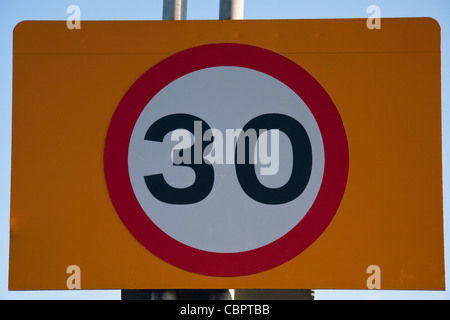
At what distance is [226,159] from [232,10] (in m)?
0.52

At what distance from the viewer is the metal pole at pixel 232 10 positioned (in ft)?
9.09

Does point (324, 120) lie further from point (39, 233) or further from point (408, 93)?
point (39, 233)

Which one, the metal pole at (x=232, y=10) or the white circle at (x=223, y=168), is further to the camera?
the metal pole at (x=232, y=10)

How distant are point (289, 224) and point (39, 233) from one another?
788 mm

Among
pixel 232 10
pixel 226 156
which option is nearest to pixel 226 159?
pixel 226 156

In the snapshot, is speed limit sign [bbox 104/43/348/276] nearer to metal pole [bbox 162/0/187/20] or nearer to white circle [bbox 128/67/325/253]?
white circle [bbox 128/67/325/253]

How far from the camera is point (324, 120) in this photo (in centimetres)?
264

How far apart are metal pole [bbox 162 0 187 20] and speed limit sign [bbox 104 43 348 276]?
0.20 meters

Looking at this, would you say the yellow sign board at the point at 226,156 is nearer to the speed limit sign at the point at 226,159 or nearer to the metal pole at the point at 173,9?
the speed limit sign at the point at 226,159

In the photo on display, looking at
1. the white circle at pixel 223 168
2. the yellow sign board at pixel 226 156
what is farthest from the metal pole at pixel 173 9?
the white circle at pixel 223 168

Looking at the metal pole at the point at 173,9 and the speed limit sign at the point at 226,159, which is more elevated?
the metal pole at the point at 173,9

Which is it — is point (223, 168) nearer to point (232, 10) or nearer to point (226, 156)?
point (226, 156)

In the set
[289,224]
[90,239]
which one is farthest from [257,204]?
[90,239]

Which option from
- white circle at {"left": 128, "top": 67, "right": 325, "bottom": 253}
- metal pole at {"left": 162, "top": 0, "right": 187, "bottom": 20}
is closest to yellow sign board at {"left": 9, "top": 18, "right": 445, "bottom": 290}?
white circle at {"left": 128, "top": 67, "right": 325, "bottom": 253}
